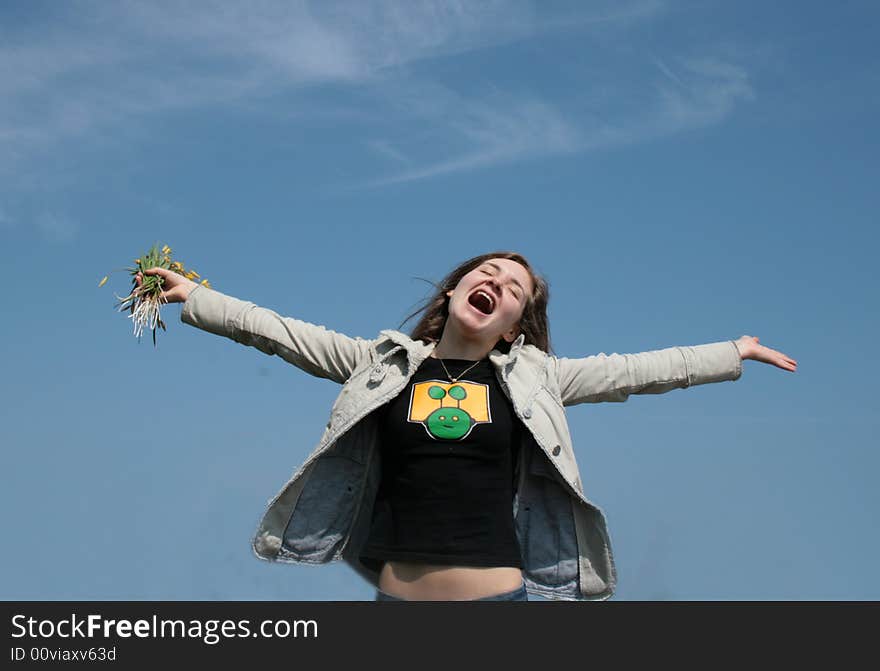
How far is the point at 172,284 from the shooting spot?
4.99 metres

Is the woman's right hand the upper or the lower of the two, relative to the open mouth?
upper

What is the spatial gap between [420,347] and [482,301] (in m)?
0.41

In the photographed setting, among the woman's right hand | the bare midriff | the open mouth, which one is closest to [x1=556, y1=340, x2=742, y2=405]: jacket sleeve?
the open mouth

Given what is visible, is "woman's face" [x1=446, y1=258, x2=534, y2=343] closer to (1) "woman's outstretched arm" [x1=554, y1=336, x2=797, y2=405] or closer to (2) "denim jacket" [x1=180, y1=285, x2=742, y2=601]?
(2) "denim jacket" [x1=180, y1=285, x2=742, y2=601]

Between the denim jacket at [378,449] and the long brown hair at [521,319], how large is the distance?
0.76 ft

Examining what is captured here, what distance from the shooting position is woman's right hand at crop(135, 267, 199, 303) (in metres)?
4.94

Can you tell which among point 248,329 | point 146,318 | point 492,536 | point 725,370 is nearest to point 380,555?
point 492,536

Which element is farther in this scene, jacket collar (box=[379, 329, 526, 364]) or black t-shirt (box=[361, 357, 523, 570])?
jacket collar (box=[379, 329, 526, 364])

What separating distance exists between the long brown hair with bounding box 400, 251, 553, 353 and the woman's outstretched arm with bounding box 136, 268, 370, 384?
41 centimetres

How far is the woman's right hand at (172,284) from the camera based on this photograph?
16.2 feet

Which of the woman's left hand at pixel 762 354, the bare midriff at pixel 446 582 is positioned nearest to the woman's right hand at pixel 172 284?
the bare midriff at pixel 446 582

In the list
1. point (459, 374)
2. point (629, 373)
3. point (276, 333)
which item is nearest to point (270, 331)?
point (276, 333)

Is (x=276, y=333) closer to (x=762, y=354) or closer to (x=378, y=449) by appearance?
(x=378, y=449)
